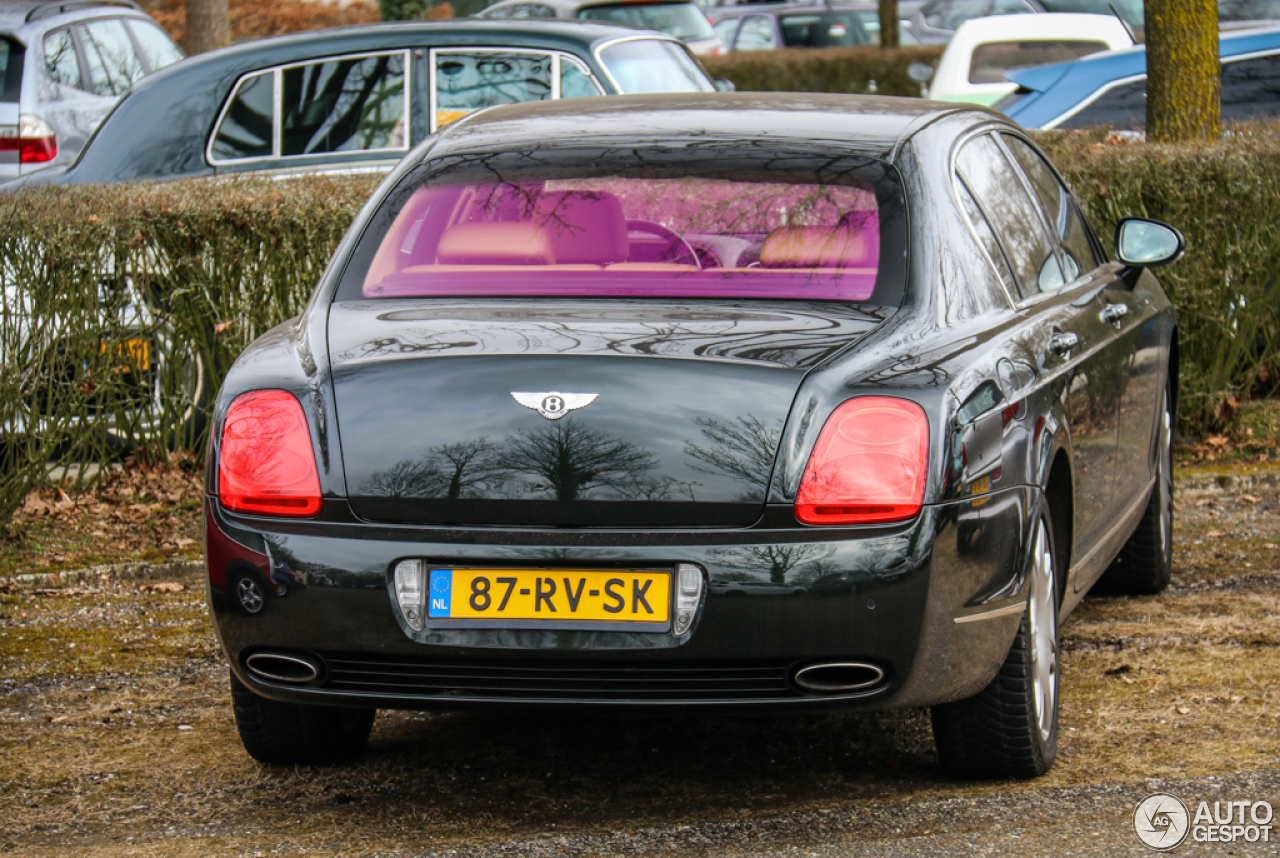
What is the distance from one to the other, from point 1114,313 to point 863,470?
194 centimetres

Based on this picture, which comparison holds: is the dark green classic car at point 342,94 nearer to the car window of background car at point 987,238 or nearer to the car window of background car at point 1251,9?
the car window of background car at point 987,238

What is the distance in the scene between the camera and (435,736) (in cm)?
449

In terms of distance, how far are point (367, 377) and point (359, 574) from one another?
42cm

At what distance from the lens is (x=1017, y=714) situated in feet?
12.6

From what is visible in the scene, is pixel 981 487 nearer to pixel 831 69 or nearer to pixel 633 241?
pixel 633 241

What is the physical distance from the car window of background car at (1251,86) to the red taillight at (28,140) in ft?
27.1

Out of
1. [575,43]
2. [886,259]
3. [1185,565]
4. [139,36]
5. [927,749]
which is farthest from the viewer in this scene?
[139,36]

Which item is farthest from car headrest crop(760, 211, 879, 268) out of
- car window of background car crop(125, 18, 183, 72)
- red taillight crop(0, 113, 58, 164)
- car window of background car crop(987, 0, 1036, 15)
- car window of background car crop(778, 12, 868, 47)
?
car window of background car crop(778, 12, 868, 47)

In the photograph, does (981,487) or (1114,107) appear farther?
(1114,107)

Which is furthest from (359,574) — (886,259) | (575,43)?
(575,43)

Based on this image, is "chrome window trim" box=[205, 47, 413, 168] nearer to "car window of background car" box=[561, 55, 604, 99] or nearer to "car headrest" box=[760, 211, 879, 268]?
"car window of background car" box=[561, 55, 604, 99]

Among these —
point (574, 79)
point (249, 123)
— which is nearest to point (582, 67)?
point (574, 79)

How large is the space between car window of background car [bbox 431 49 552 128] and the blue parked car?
3495mm

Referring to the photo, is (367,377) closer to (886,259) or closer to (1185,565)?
(886,259)
